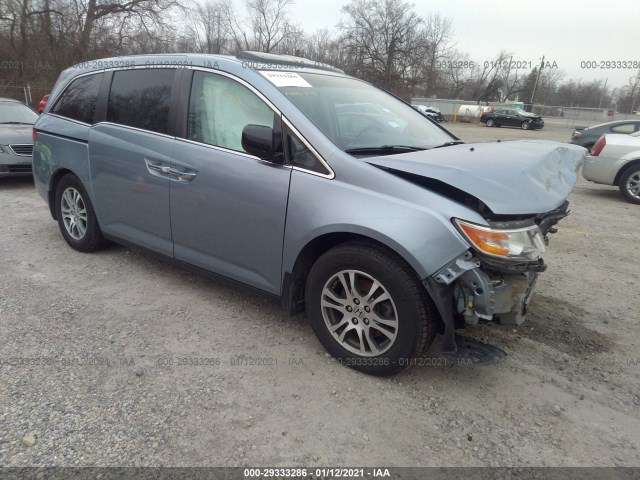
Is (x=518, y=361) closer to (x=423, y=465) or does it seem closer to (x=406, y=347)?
(x=406, y=347)

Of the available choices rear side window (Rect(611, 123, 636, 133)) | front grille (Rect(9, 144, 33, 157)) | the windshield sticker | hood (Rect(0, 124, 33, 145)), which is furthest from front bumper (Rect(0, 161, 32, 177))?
rear side window (Rect(611, 123, 636, 133))

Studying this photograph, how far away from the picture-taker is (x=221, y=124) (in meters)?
3.19

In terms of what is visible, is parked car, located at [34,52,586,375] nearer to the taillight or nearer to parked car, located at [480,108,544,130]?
the taillight

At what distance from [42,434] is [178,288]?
1.74 m

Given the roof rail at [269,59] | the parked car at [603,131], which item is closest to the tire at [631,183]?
the parked car at [603,131]

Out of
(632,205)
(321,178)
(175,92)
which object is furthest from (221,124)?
Result: (632,205)

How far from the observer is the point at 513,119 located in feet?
123

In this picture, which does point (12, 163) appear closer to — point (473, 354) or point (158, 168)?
point (158, 168)

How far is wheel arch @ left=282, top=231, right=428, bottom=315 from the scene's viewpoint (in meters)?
2.62

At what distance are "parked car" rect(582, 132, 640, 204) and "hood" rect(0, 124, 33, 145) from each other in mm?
10075

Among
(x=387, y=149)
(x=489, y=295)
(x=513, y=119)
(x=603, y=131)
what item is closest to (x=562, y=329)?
(x=489, y=295)

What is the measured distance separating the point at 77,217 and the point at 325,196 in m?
3.08

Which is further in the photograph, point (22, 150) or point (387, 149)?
point (22, 150)

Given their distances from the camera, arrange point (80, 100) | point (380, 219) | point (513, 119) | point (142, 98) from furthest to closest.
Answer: point (513, 119), point (80, 100), point (142, 98), point (380, 219)
